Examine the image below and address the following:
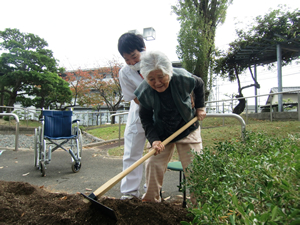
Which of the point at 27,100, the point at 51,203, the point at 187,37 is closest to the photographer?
the point at 51,203

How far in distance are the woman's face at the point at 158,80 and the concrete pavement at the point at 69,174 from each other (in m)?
1.65

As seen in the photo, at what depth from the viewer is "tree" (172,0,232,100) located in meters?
10.5

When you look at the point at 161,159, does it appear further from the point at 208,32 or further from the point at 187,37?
the point at 208,32

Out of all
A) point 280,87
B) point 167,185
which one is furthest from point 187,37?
point 167,185

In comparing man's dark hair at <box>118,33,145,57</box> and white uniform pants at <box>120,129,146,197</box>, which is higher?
man's dark hair at <box>118,33,145,57</box>

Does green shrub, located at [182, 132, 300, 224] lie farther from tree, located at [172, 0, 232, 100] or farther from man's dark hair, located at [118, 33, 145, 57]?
tree, located at [172, 0, 232, 100]

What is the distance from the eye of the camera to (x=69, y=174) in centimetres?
382

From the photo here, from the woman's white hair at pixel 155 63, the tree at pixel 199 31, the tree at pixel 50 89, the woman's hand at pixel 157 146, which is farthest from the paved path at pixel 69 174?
the tree at pixel 50 89

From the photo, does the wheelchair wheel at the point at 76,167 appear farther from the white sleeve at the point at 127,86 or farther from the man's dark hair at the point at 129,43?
the man's dark hair at the point at 129,43

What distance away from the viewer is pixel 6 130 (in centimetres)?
1117

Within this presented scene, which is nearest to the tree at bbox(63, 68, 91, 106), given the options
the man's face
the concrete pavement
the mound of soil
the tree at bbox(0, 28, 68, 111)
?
the tree at bbox(0, 28, 68, 111)

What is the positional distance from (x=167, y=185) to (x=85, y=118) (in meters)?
14.4

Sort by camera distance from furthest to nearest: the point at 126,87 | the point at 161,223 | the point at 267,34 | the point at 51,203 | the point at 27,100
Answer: the point at 27,100
the point at 267,34
the point at 126,87
the point at 51,203
the point at 161,223

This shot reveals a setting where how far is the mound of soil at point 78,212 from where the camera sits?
1.53 metres
